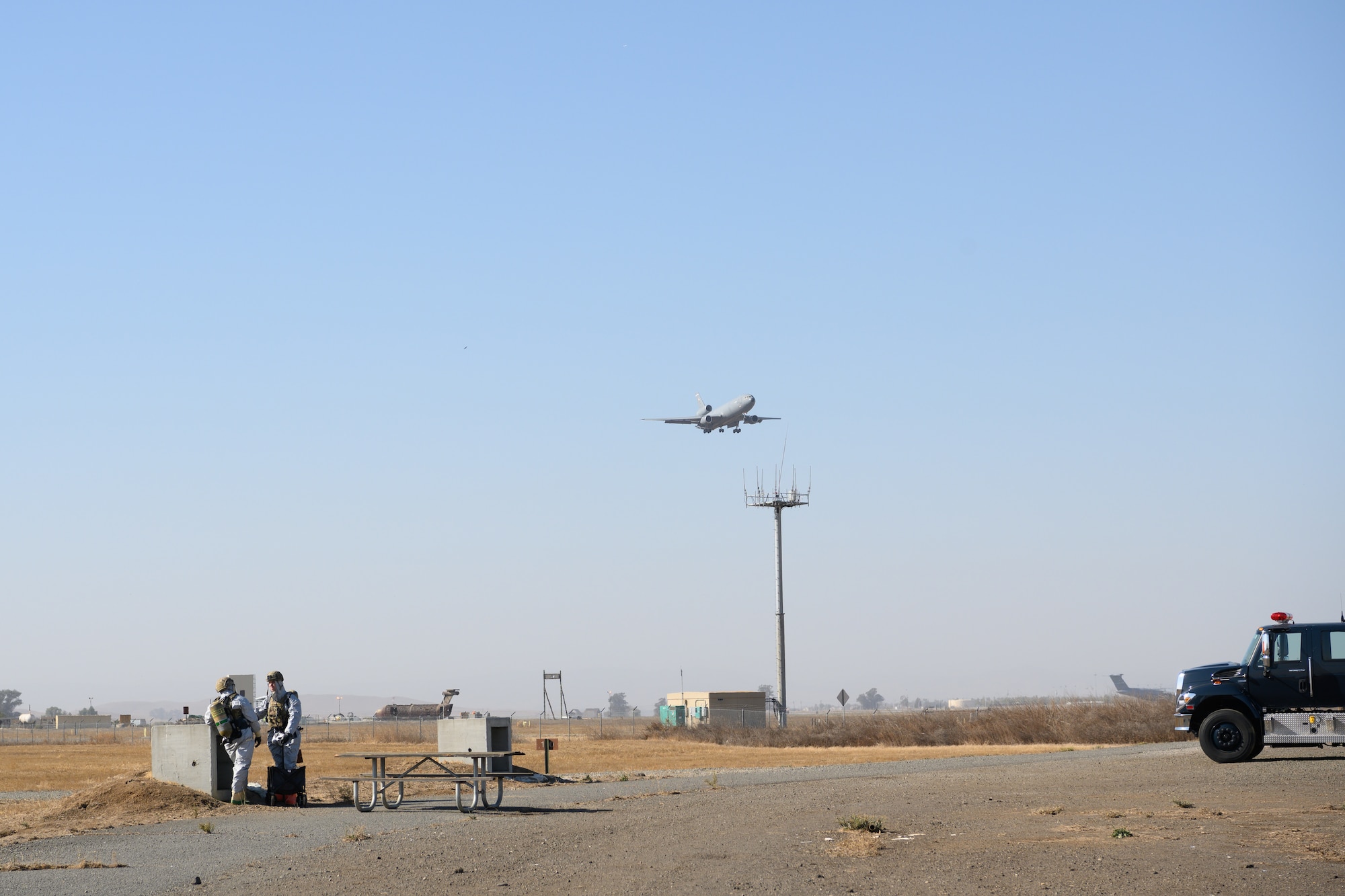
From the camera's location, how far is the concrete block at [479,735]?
81.9 feet

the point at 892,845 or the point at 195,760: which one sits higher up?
the point at 195,760

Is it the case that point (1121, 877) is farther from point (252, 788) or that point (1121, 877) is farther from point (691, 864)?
point (252, 788)

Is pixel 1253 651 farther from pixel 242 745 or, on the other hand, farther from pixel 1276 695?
pixel 242 745

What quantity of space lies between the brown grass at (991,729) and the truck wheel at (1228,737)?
17.8 m

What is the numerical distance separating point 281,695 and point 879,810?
333 inches

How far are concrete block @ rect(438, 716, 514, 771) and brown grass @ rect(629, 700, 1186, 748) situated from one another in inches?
898

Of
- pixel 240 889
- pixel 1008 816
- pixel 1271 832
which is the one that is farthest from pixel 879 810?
pixel 240 889

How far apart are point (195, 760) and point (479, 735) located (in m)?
5.88

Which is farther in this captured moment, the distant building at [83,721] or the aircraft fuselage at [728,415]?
the distant building at [83,721]

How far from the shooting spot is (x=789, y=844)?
14211 millimetres

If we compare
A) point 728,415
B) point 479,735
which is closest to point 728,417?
point 728,415

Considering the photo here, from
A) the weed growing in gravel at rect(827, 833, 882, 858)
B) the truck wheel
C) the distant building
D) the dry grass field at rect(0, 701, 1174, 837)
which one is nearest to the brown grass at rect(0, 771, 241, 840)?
the dry grass field at rect(0, 701, 1174, 837)

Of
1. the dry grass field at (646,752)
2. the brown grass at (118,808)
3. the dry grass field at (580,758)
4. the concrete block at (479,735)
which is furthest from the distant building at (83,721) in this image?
the brown grass at (118,808)

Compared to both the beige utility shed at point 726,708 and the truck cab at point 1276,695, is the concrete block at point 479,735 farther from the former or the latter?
the beige utility shed at point 726,708
